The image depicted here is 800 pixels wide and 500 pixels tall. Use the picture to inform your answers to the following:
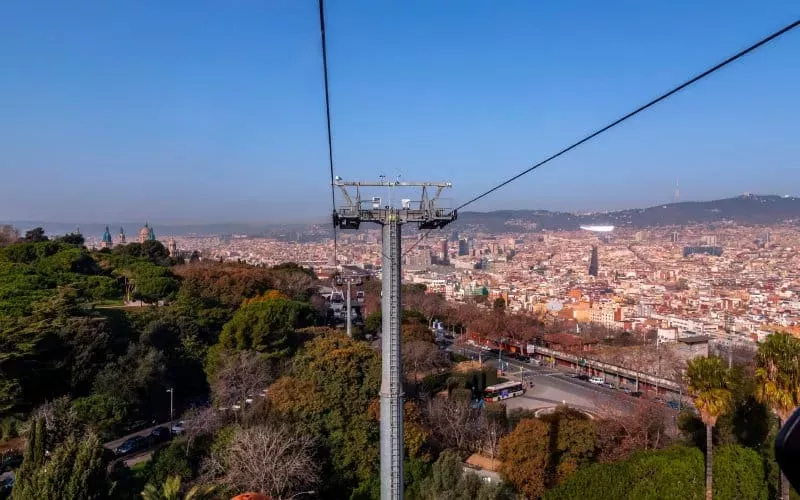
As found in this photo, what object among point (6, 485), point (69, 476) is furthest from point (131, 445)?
point (69, 476)

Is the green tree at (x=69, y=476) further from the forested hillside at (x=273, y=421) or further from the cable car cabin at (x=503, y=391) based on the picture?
the cable car cabin at (x=503, y=391)

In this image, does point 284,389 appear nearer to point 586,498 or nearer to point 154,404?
point 154,404

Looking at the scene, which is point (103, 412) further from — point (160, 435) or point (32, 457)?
point (32, 457)

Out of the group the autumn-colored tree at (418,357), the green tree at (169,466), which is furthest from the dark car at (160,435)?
the autumn-colored tree at (418,357)

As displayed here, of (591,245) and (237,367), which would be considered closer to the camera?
(237,367)

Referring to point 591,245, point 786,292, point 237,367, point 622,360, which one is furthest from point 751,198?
point 237,367
